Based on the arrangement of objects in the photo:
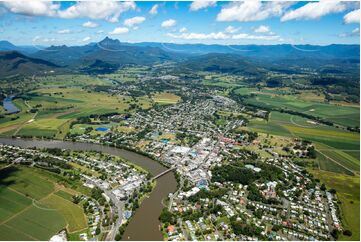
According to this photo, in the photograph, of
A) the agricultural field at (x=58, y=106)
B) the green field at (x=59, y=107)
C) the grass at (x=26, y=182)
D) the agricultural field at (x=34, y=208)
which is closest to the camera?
the agricultural field at (x=34, y=208)

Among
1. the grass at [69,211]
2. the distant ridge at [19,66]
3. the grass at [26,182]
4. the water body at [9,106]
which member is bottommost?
the water body at [9,106]

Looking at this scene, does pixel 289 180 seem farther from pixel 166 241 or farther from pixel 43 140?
pixel 43 140

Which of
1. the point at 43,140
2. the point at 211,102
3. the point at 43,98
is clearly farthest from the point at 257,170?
the point at 43,98

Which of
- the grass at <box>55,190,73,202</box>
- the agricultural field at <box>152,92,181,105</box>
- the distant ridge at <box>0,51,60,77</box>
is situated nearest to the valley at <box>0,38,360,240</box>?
the grass at <box>55,190,73,202</box>

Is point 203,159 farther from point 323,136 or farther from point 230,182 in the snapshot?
point 323,136

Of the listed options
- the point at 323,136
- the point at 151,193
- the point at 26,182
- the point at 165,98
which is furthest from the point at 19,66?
the point at 323,136

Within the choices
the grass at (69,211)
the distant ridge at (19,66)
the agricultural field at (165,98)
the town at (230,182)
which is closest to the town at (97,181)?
the grass at (69,211)

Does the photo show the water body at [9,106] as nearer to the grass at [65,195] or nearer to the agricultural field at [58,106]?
the agricultural field at [58,106]
